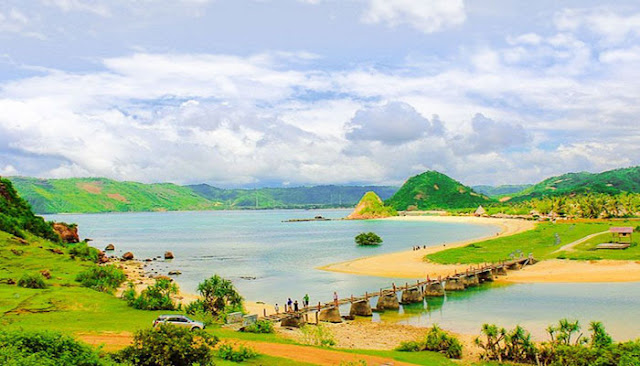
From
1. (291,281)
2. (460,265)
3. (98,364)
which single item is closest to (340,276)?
(291,281)

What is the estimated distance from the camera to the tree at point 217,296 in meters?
42.6

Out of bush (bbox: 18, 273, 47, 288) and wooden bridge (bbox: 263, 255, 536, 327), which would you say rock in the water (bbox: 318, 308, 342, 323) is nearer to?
wooden bridge (bbox: 263, 255, 536, 327)

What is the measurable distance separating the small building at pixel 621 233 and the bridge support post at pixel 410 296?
45.1 m

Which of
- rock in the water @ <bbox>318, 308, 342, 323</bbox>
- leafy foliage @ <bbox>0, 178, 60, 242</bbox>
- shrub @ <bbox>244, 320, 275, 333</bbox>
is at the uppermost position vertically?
leafy foliage @ <bbox>0, 178, 60, 242</bbox>

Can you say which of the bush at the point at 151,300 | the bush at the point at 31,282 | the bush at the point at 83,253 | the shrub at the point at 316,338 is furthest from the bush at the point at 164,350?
the bush at the point at 83,253

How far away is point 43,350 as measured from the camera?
16266 mm

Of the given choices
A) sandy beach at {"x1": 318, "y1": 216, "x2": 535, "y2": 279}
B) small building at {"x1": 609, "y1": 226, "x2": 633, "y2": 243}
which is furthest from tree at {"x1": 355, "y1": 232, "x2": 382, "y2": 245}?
small building at {"x1": 609, "y1": 226, "x2": 633, "y2": 243}

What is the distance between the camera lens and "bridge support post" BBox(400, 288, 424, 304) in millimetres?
53647

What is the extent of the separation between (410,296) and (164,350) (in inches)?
1501

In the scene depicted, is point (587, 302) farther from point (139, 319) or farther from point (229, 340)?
point (139, 319)

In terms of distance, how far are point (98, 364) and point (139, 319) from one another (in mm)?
20883

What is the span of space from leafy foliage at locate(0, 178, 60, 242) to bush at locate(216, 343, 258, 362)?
223 feet

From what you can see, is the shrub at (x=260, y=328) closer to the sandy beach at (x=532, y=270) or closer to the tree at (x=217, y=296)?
the tree at (x=217, y=296)

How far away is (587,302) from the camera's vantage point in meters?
48.1
